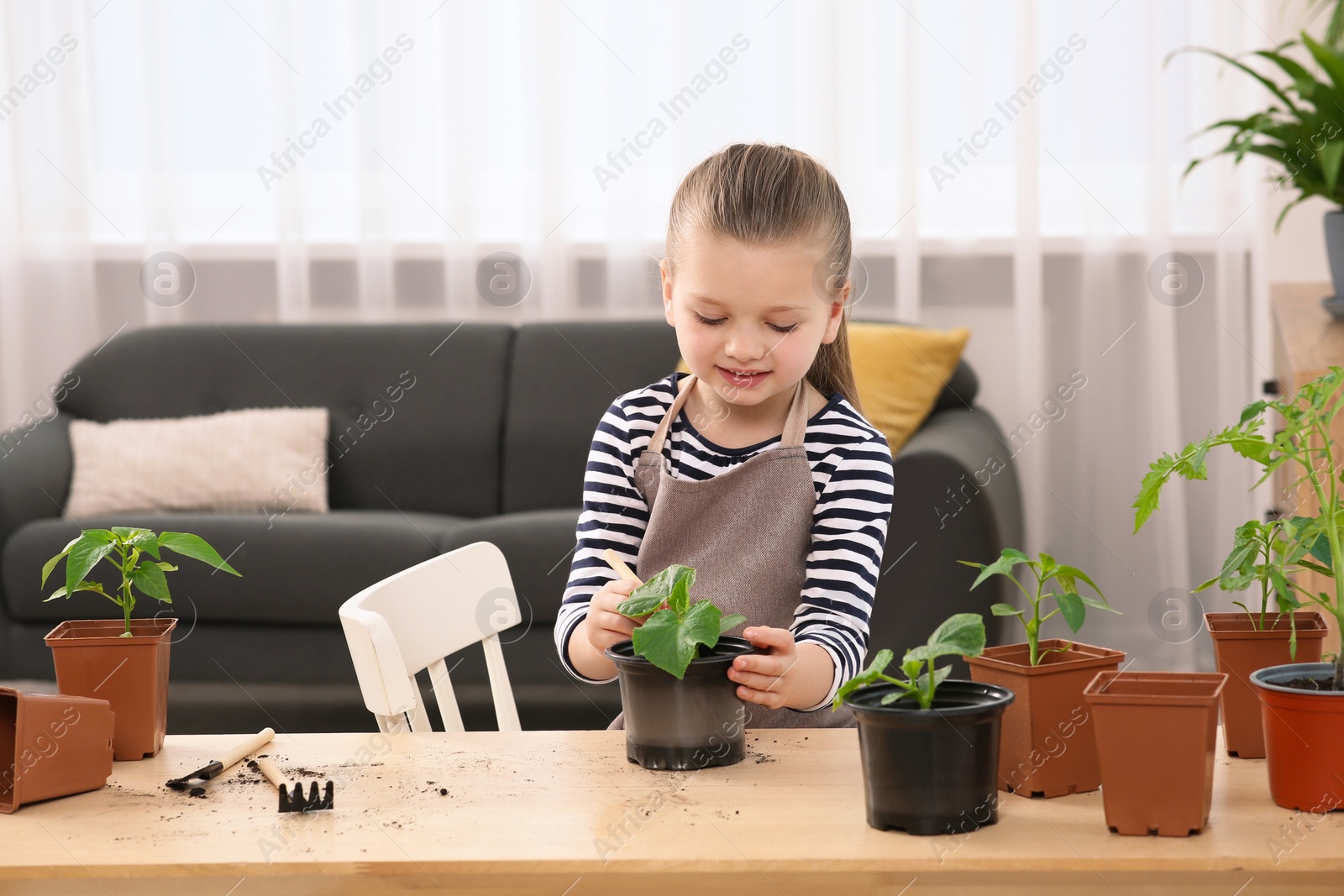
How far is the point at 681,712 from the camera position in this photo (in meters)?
0.85

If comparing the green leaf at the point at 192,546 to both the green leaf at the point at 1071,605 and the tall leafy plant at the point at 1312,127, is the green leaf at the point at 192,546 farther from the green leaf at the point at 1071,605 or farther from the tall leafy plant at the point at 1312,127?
the tall leafy plant at the point at 1312,127

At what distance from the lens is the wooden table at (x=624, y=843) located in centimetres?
67

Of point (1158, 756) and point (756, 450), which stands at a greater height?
point (756, 450)

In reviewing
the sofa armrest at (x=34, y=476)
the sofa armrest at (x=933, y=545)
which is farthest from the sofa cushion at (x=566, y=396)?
the sofa armrest at (x=34, y=476)

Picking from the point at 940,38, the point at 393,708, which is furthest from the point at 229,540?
the point at 940,38

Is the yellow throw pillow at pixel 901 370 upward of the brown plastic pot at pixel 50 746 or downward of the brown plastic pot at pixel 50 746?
upward

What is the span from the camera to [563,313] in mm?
3355

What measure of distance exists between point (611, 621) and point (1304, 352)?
4.51ft

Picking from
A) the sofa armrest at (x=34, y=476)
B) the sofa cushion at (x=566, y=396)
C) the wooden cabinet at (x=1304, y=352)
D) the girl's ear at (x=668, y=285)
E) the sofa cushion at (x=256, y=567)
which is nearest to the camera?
the girl's ear at (x=668, y=285)

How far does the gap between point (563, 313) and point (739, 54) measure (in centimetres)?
83

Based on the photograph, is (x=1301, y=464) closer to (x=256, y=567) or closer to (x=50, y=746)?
(x=50, y=746)

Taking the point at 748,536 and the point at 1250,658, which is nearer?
the point at 1250,658

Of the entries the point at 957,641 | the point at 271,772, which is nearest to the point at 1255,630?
the point at 957,641

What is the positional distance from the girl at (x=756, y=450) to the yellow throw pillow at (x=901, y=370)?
59.0 inches
